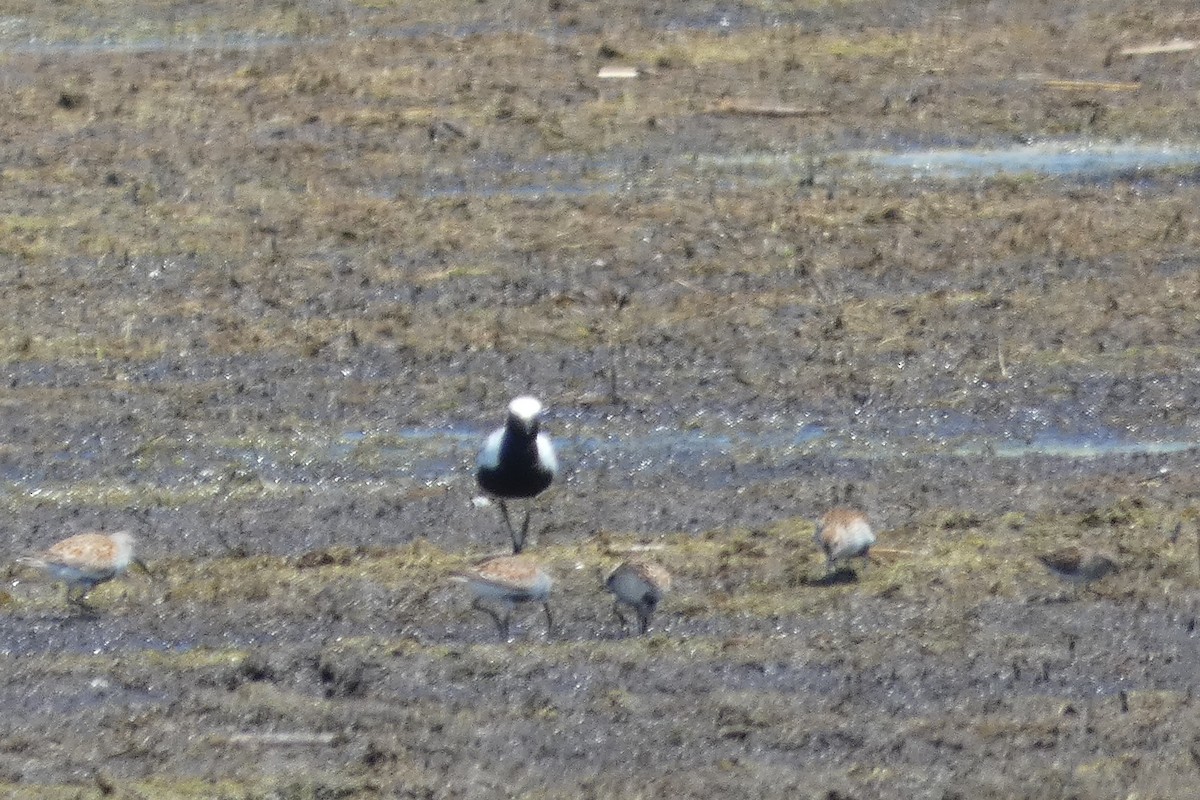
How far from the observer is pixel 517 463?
965cm

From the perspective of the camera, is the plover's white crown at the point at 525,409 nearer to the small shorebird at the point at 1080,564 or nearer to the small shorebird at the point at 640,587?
the small shorebird at the point at 640,587

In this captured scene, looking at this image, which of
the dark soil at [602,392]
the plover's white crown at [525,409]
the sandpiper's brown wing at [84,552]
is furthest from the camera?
the plover's white crown at [525,409]

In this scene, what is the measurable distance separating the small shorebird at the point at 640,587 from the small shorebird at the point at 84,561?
74.4 inches

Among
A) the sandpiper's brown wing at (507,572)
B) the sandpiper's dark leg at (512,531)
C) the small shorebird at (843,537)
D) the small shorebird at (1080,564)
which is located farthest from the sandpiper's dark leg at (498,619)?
the small shorebird at (1080,564)

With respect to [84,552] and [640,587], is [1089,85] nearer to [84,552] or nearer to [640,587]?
[640,587]

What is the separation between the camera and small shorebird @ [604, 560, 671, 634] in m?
8.45

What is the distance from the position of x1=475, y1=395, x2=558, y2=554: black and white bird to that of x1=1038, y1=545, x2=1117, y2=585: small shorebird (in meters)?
2.10

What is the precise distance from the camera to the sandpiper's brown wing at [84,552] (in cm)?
872

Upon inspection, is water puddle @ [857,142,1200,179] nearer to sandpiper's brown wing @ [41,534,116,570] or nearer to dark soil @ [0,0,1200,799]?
dark soil @ [0,0,1200,799]

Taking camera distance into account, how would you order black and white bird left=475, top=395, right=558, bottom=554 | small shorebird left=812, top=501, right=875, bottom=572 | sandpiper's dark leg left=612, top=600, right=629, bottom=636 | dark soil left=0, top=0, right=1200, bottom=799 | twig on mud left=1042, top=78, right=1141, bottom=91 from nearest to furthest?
dark soil left=0, top=0, right=1200, bottom=799 → sandpiper's dark leg left=612, top=600, right=629, bottom=636 → small shorebird left=812, top=501, right=875, bottom=572 → black and white bird left=475, top=395, right=558, bottom=554 → twig on mud left=1042, top=78, right=1141, bottom=91

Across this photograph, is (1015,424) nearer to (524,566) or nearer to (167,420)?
(524,566)

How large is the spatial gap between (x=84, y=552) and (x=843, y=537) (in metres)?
2.86

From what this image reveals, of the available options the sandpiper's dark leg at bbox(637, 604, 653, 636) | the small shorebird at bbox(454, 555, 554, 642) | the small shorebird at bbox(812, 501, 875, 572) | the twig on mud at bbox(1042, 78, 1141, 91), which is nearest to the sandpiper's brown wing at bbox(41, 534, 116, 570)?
the small shorebird at bbox(454, 555, 554, 642)

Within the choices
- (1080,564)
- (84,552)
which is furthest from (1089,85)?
(84,552)
